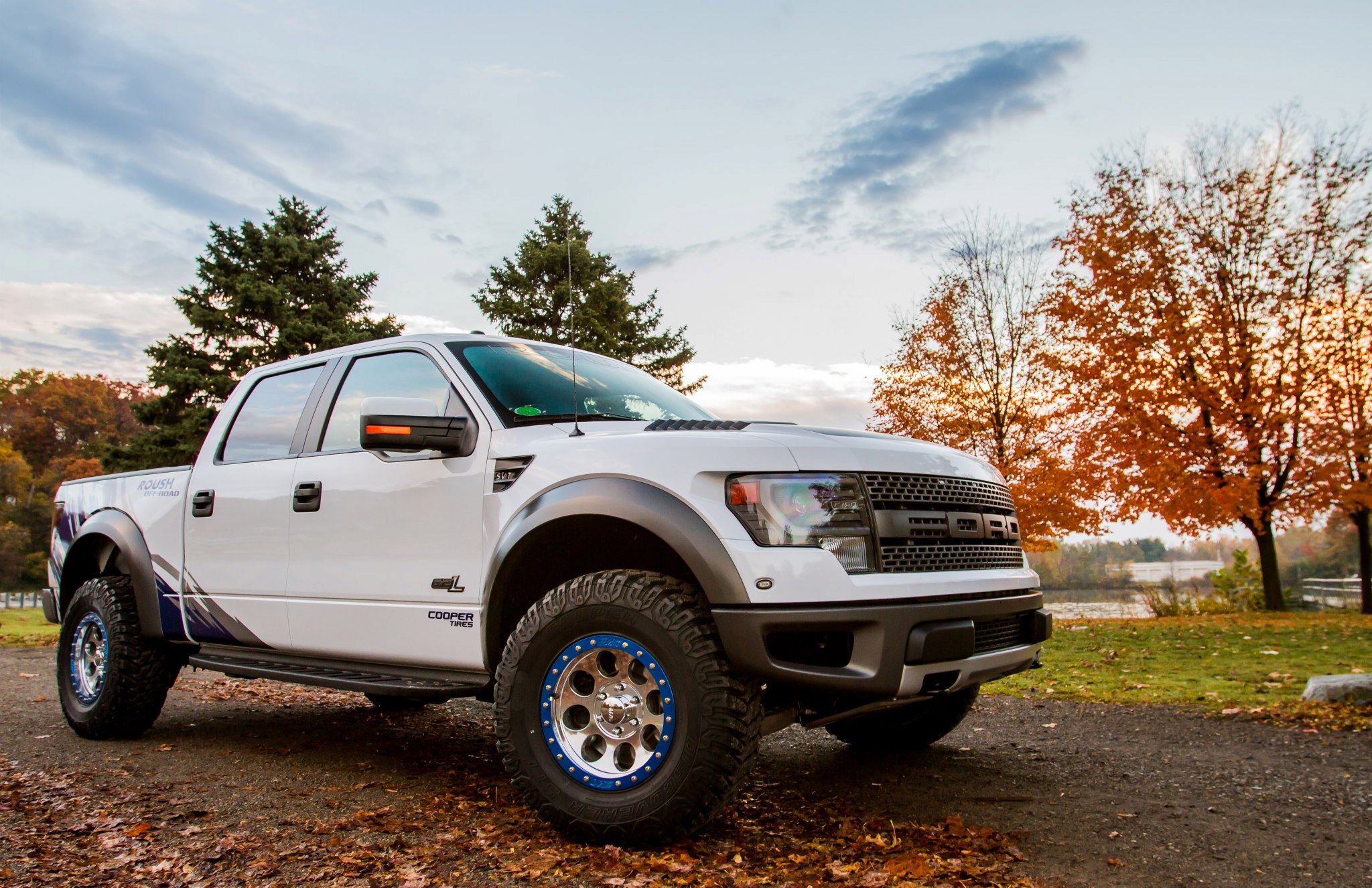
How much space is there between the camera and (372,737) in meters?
5.61

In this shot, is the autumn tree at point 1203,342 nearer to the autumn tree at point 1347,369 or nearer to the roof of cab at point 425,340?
the autumn tree at point 1347,369

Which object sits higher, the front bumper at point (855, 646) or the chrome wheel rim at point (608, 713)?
the front bumper at point (855, 646)

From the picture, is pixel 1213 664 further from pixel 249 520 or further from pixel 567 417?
pixel 249 520

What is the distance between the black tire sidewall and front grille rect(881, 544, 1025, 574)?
2.61 ft

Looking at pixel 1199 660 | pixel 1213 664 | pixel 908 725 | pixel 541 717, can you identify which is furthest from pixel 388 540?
pixel 1199 660

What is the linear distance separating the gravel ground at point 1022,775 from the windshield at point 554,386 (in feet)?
5.85

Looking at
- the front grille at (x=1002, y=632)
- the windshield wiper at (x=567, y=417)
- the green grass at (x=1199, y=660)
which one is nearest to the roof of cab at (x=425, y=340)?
the windshield wiper at (x=567, y=417)

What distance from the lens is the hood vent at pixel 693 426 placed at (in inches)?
138

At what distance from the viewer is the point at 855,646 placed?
311 cm

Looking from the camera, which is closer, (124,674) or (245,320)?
(124,674)

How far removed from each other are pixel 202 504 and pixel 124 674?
3.74ft

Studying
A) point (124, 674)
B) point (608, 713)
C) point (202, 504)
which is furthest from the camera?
point (124, 674)

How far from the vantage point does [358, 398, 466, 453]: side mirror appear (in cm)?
359

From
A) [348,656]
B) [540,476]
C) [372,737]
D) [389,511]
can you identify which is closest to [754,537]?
[540,476]
